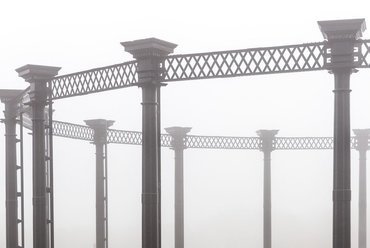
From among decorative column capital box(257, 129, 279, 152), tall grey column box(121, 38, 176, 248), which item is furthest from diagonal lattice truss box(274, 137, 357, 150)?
tall grey column box(121, 38, 176, 248)

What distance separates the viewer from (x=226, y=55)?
13070 mm

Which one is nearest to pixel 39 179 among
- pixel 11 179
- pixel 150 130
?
pixel 11 179

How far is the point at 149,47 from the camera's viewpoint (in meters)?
13.2

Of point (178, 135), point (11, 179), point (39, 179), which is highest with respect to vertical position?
point (178, 135)

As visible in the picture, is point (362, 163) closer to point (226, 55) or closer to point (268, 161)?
point (268, 161)

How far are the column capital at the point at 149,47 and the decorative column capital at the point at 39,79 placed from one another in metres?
4.17

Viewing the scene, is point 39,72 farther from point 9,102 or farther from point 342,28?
point 342,28

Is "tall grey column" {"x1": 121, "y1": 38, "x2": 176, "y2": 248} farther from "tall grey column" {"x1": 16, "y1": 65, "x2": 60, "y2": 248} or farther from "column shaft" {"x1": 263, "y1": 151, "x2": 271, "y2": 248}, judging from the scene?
"column shaft" {"x1": 263, "y1": 151, "x2": 271, "y2": 248}

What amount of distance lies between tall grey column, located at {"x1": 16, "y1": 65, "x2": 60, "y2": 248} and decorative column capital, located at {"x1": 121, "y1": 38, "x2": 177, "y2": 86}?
14.0 feet

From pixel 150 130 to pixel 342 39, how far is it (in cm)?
472

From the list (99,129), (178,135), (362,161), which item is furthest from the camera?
(362,161)

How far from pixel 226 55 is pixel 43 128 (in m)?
6.63

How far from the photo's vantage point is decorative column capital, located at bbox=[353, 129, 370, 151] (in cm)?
2622

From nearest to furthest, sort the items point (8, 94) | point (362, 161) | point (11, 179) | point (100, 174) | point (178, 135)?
point (8, 94) < point (11, 179) < point (100, 174) < point (178, 135) < point (362, 161)
